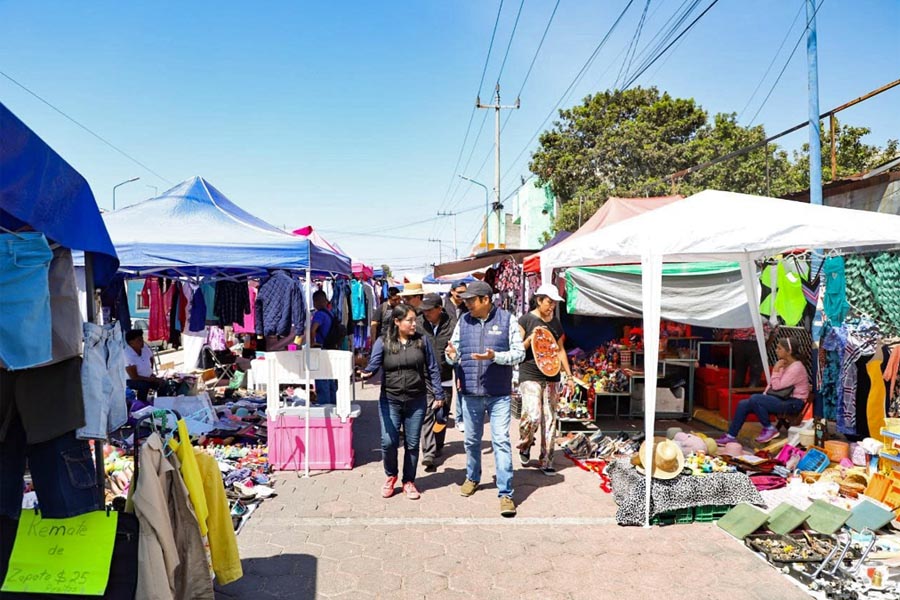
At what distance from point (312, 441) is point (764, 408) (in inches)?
209

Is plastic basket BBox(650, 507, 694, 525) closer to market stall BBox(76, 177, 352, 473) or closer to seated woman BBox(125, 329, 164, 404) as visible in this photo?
market stall BBox(76, 177, 352, 473)

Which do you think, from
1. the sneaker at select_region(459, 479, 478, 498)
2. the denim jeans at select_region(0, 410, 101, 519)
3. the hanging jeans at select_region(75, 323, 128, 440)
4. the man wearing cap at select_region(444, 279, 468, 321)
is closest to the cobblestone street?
the sneaker at select_region(459, 479, 478, 498)

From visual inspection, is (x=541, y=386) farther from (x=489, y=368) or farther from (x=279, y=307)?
(x=279, y=307)

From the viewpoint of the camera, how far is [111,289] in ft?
22.0

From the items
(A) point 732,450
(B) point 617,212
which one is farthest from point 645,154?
(A) point 732,450

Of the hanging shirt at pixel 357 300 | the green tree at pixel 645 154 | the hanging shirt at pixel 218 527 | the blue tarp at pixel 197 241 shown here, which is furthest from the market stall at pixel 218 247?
the green tree at pixel 645 154

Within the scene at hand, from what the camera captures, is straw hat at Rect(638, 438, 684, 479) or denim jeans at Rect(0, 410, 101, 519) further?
straw hat at Rect(638, 438, 684, 479)

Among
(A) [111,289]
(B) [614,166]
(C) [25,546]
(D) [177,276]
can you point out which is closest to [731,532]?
(C) [25,546]

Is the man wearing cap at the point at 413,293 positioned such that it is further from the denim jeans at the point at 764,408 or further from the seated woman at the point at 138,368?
the denim jeans at the point at 764,408

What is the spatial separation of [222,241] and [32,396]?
3.84m

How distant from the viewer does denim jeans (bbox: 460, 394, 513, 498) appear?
16.5 ft

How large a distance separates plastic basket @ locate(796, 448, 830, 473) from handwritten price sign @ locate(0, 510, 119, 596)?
6287 millimetres

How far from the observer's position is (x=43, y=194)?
265 centimetres

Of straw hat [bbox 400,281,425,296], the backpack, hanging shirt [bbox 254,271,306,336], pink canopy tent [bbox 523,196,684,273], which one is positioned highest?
pink canopy tent [bbox 523,196,684,273]
